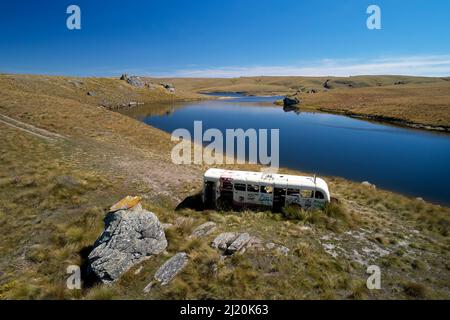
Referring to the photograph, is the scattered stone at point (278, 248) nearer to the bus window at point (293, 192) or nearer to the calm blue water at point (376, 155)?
the bus window at point (293, 192)

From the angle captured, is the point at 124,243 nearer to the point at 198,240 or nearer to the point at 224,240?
the point at 198,240

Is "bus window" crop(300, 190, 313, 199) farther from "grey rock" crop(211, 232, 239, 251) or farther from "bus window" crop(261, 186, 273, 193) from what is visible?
"grey rock" crop(211, 232, 239, 251)

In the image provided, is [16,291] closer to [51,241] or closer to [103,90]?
[51,241]

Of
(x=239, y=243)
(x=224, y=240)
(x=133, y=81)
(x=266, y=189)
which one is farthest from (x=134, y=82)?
(x=239, y=243)

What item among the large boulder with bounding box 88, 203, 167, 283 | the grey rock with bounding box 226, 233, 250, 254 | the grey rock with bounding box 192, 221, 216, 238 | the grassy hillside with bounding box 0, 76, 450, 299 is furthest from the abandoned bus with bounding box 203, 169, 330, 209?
the large boulder with bounding box 88, 203, 167, 283

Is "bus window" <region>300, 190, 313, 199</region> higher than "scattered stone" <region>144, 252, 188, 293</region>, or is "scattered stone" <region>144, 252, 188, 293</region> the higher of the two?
"bus window" <region>300, 190, 313, 199</region>
